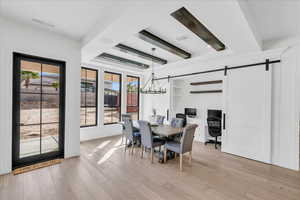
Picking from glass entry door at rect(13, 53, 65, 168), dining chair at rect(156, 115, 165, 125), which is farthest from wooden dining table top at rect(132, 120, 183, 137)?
glass entry door at rect(13, 53, 65, 168)

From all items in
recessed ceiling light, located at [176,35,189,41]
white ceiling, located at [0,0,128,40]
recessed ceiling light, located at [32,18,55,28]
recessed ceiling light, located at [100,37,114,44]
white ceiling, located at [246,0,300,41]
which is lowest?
recessed ceiling light, located at [100,37,114,44]

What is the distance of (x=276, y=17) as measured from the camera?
2.41 meters

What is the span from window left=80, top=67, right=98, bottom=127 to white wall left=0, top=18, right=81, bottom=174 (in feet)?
5.01

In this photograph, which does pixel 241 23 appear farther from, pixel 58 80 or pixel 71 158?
pixel 71 158

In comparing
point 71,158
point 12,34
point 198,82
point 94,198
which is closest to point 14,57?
point 12,34

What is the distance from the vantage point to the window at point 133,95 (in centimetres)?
620

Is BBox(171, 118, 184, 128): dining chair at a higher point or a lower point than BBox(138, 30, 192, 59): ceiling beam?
lower

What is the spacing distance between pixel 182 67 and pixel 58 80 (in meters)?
3.80

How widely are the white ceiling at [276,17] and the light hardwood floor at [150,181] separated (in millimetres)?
2968

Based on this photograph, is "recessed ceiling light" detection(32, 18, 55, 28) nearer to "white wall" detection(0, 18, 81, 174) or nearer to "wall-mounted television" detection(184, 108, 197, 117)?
"white wall" detection(0, 18, 81, 174)

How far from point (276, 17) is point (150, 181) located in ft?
12.3

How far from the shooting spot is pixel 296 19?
2439 mm

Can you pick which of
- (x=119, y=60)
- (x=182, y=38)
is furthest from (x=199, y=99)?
(x=119, y=60)

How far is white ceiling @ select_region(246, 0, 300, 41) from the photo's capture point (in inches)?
82.0
